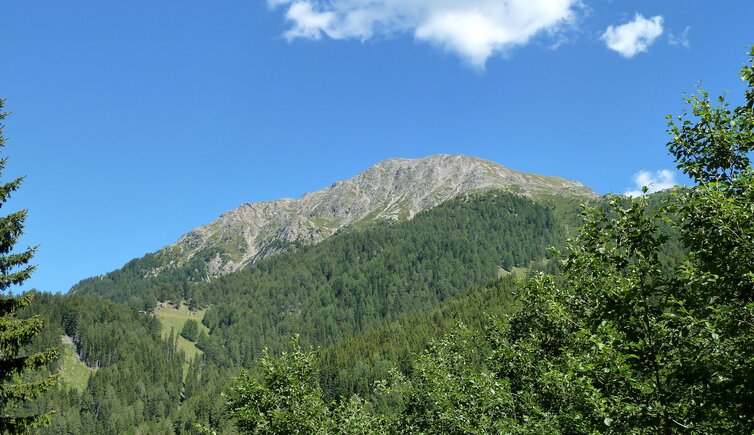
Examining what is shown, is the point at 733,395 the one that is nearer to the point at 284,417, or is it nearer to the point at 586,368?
the point at 586,368

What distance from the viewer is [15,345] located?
24.3 m

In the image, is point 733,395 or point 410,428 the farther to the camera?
point 410,428

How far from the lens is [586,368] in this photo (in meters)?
10.8

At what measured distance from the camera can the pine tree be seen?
23719 mm

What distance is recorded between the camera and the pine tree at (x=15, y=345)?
77.8 feet

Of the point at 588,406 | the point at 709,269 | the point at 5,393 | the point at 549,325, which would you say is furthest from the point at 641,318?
the point at 5,393

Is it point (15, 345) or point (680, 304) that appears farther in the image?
point (15, 345)

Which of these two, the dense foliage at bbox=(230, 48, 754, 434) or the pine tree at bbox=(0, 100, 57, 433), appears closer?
the dense foliage at bbox=(230, 48, 754, 434)

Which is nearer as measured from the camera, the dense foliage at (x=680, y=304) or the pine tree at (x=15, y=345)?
the dense foliage at (x=680, y=304)

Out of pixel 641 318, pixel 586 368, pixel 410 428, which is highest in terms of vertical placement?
pixel 641 318

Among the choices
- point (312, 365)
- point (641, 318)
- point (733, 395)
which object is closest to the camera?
point (733, 395)

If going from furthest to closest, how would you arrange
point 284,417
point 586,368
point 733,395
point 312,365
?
point 312,365 → point 284,417 → point 586,368 → point 733,395

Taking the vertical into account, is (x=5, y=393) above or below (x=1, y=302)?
below

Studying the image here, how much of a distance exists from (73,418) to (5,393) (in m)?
220
